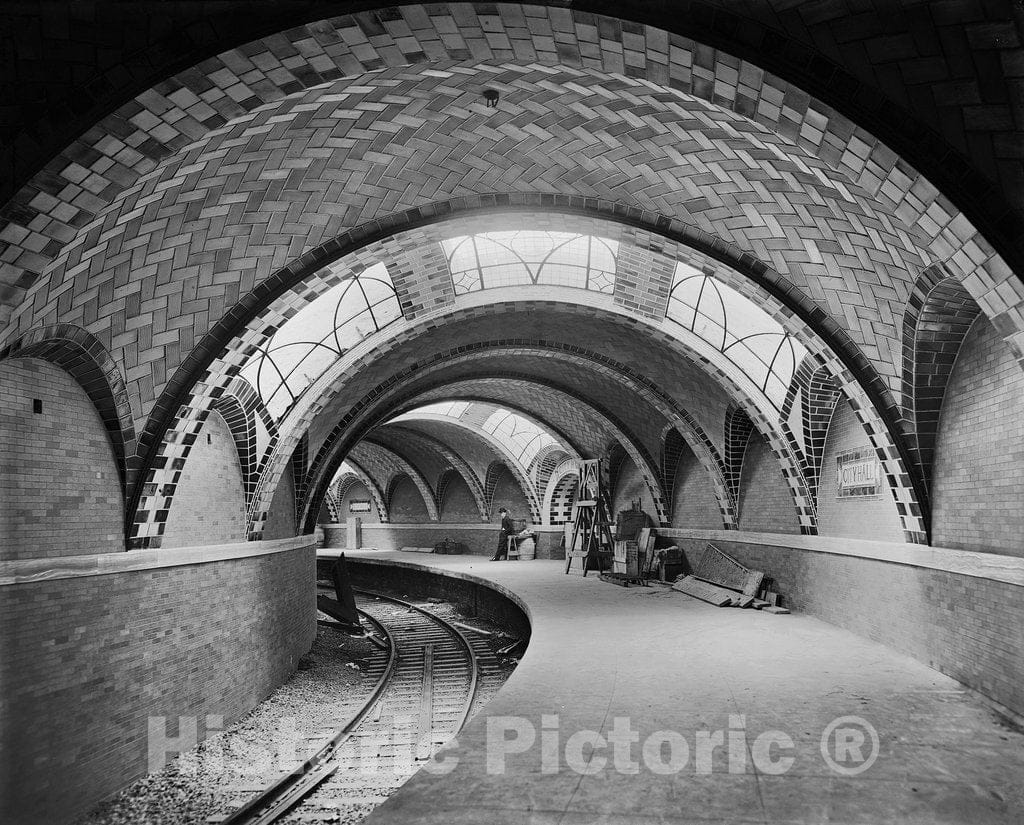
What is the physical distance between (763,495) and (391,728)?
7.93 m

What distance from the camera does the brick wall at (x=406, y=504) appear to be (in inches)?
1206

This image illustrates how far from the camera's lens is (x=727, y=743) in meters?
5.21

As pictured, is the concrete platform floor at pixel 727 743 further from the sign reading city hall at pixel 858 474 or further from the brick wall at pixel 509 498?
the brick wall at pixel 509 498

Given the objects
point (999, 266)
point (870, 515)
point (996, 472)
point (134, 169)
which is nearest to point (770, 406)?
point (870, 515)

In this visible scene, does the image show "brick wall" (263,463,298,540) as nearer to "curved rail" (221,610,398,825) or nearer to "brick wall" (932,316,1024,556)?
"curved rail" (221,610,398,825)

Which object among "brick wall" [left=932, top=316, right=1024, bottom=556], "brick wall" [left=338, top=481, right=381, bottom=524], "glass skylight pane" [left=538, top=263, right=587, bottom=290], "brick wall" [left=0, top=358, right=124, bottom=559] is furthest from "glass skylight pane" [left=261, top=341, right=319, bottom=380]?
"brick wall" [left=338, top=481, right=381, bottom=524]

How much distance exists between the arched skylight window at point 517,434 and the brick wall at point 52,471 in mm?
17367

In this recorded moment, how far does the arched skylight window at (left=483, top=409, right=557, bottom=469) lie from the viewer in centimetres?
2455

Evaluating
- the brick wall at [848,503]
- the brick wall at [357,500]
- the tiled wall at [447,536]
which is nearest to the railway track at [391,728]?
the brick wall at [848,503]

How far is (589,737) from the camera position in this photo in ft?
17.7

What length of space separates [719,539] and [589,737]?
33.6 feet

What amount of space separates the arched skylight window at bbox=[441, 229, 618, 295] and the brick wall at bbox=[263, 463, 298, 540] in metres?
4.93

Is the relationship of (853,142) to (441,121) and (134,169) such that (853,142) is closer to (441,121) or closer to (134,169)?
(441,121)

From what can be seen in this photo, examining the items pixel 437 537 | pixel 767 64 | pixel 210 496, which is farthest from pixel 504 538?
pixel 767 64
